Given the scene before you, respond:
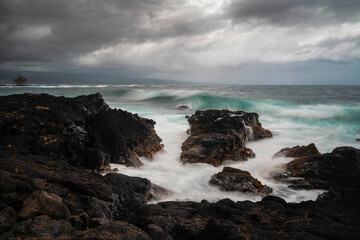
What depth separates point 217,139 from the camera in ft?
32.4

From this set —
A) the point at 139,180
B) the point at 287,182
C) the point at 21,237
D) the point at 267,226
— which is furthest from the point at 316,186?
the point at 21,237

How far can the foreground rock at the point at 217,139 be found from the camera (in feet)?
30.3

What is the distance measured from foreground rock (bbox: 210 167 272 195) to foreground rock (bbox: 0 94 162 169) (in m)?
2.98

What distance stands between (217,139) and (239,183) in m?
3.31

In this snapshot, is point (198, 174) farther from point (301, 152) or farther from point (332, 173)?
point (301, 152)

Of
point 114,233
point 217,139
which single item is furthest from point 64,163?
point 217,139

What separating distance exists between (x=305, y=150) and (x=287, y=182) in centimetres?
265

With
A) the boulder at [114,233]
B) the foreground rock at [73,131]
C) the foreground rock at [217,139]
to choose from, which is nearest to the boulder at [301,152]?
the foreground rock at [217,139]

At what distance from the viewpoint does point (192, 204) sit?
4.76 meters

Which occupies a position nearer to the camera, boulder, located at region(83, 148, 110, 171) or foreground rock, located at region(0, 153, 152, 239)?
foreground rock, located at region(0, 153, 152, 239)

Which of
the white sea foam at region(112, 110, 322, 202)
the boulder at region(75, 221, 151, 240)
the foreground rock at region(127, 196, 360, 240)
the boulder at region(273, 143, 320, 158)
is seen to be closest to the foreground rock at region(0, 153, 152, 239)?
the boulder at region(75, 221, 151, 240)

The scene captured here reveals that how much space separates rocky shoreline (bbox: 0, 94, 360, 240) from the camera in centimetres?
320

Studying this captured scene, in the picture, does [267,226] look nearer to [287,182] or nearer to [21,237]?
[21,237]

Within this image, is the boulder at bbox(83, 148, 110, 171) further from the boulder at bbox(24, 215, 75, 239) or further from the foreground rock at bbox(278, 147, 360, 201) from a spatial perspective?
the foreground rock at bbox(278, 147, 360, 201)
